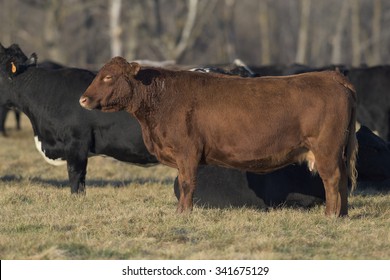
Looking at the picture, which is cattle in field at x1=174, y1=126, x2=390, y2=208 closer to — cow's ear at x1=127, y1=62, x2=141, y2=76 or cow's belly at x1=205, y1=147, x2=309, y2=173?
cow's belly at x1=205, y1=147, x2=309, y2=173

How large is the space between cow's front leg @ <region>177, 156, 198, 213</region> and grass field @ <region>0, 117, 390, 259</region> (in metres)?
0.10

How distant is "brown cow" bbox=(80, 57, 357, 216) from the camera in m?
8.21

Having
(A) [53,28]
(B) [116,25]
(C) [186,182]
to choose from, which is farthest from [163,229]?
(A) [53,28]

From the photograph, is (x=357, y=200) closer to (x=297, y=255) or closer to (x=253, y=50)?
(x=297, y=255)

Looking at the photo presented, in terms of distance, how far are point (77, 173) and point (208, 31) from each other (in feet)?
152

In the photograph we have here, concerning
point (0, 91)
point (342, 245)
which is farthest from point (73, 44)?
point (342, 245)

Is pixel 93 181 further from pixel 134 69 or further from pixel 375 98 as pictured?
pixel 375 98

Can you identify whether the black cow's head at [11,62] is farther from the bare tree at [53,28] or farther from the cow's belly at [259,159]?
the bare tree at [53,28]

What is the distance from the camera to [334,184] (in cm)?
837

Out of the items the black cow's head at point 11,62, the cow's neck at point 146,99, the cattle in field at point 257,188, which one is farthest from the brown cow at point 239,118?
the black cow's head at point 11,62

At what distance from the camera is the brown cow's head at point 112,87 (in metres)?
8.38
